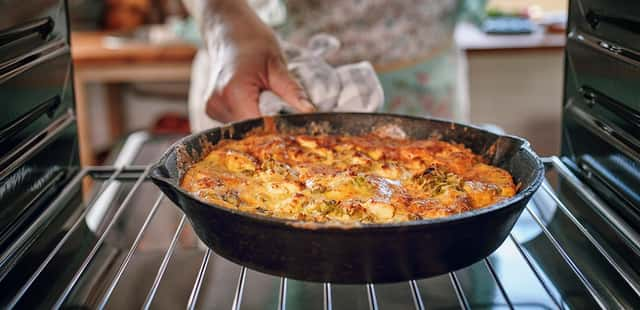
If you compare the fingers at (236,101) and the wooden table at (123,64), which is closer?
the fingers at (236,101)

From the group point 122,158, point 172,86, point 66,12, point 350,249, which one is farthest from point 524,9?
point 350,249

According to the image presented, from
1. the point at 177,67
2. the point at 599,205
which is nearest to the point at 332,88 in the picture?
the point at 599,205

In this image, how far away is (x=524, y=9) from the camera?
157 inches

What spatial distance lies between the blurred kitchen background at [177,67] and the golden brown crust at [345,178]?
200cm

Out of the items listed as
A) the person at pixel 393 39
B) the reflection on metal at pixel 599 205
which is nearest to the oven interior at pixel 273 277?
the reflection on metal at pixel 599 205

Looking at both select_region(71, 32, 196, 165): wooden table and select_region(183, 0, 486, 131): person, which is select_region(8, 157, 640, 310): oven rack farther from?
select_region(71, 32, 196, 165): wooden table

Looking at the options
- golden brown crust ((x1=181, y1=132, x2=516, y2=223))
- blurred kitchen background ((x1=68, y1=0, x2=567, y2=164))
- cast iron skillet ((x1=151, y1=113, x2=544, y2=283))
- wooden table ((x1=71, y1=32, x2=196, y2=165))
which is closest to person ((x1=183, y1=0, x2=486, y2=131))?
golden brown crust ((x1=181, y1=132, x2=516, y2=223))

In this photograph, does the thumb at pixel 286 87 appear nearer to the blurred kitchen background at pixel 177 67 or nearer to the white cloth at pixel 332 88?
the white cloth at pixel 332 88

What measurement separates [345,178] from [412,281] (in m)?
0.24

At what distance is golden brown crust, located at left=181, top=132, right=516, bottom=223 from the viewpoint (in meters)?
0.97

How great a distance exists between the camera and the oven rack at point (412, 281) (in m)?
0.84

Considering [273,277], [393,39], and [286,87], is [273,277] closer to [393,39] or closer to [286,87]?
[286,87]

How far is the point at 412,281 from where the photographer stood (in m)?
0.88

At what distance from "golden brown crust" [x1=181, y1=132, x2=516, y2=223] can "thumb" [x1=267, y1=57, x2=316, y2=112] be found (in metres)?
0.09
